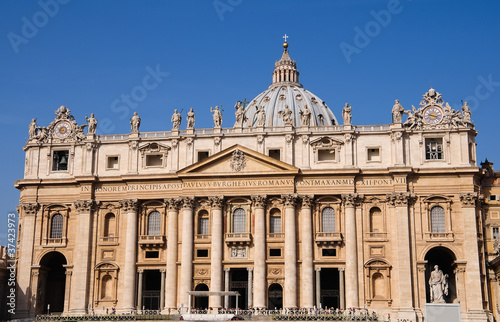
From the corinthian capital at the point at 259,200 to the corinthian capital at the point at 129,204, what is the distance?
13.0 m

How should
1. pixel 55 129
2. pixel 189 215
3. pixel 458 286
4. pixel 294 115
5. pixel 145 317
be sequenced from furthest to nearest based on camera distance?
pixel 294 115 < pixel 55 129 < pixel 189 215 < pixel 458 286 < pixel 145 317

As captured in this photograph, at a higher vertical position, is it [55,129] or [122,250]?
[55,129]

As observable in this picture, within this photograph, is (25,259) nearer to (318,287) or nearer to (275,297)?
(275,297)

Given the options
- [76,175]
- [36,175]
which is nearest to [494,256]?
[76,175]

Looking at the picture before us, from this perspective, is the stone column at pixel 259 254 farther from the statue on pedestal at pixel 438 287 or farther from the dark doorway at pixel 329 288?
the statue on pedestal at pixel 438 287

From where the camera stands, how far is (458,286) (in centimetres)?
7131

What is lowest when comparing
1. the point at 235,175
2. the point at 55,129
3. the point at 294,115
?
the point at 235,175

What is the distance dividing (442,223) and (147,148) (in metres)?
32.9

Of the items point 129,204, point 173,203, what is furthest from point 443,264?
point 129,204

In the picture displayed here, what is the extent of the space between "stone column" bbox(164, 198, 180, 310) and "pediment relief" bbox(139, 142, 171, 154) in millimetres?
5847

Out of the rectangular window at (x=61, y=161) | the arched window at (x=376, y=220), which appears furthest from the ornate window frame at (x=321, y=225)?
the rectangular window at (x=61, y=161)

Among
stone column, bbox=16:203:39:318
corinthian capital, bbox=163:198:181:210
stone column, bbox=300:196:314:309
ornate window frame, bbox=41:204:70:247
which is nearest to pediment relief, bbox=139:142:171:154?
corinthian capital, bbox=163:198:181:210

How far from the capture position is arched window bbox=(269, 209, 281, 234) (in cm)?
7588

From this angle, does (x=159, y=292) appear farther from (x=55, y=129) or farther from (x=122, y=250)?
(x=55, y=129)
